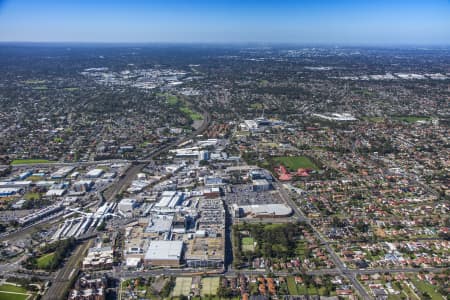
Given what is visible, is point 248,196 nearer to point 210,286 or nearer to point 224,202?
point 224,202

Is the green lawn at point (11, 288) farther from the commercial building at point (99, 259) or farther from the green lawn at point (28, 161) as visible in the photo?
the green lawn at point (28, 161)

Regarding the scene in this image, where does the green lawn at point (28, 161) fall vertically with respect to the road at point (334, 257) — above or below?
above


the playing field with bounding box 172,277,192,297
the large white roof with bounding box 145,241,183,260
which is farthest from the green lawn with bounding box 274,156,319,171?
the playing field with bounding box 172,277,192,297

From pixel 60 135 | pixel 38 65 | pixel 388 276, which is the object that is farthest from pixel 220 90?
pixel 38 65

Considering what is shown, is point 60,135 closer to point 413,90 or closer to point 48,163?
point 48,163

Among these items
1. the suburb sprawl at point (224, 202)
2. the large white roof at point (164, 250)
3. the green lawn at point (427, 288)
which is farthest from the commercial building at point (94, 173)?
the green lawn at point (427, 288)

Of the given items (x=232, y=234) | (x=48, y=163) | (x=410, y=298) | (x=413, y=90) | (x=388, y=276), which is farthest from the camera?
(x=413, y=90)
